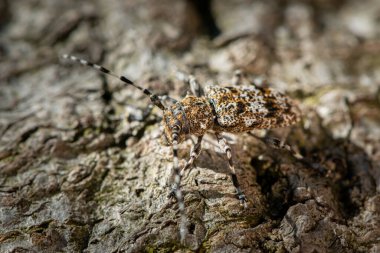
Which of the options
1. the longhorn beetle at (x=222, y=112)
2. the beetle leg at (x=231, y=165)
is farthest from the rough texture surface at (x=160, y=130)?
the longhorn beetle at (x=222, y=112)

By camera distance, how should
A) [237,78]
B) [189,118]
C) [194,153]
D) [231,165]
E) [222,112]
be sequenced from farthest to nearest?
[237,78] → [222,112] → [189,118] → [194,153] → [231,165]

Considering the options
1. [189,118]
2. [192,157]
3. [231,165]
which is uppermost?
[189,118]

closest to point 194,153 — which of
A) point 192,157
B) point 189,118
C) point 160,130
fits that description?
point 192,157

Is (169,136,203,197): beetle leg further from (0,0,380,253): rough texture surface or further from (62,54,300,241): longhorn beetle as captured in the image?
(0,0,380,253): rough texture surface

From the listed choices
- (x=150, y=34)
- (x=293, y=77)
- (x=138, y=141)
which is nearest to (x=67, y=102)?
(x=138, y=141)

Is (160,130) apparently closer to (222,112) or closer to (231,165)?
(222,112)

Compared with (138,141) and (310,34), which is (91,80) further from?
(310,34)

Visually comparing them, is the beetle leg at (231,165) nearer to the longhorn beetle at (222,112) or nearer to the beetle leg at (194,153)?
the longhorn beetle at (222,112)
